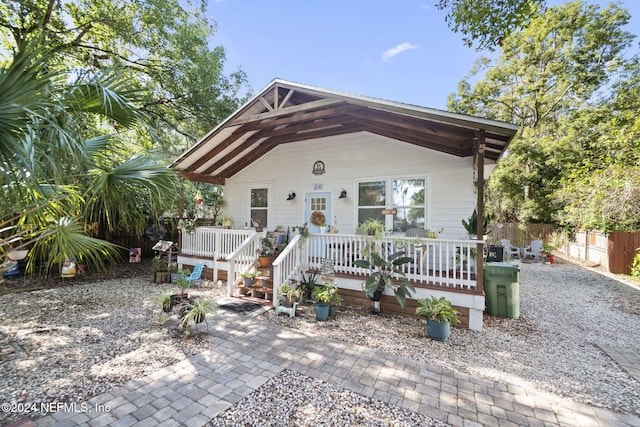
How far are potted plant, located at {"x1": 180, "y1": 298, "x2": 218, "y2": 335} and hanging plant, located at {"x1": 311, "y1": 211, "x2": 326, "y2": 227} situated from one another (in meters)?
4.25

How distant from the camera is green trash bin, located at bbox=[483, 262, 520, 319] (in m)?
5.12

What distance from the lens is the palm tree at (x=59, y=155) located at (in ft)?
6.54

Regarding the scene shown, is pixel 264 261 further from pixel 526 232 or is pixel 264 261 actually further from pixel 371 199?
pixel 526 232

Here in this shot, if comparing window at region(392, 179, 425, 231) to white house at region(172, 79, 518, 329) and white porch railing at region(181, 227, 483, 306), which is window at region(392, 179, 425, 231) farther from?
white porch railing at region(181, 227, 483, 306)

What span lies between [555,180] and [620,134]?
24.5ft

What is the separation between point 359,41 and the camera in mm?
9078

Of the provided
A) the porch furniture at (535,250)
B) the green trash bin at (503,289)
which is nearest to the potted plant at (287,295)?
the green trash bin at (503,289)

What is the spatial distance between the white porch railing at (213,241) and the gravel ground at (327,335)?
1.55m

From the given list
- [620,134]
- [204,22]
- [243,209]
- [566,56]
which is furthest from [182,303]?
[566,56]

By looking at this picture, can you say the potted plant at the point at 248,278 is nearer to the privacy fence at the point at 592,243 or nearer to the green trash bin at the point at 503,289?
the green trash bin at the point at 503,289

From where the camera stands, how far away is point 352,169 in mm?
7684

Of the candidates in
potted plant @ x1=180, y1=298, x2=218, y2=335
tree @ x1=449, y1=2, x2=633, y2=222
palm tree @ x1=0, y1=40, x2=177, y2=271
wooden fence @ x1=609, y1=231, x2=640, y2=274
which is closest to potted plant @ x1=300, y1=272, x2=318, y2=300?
potted plant @ x1=180, y1=298, x2=218, y2=335

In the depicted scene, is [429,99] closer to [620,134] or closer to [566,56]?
[566,56]

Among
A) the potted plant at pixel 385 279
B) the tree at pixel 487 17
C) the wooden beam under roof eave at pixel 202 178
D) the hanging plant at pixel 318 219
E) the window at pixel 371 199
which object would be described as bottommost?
the potted plant at pixel 385 279
